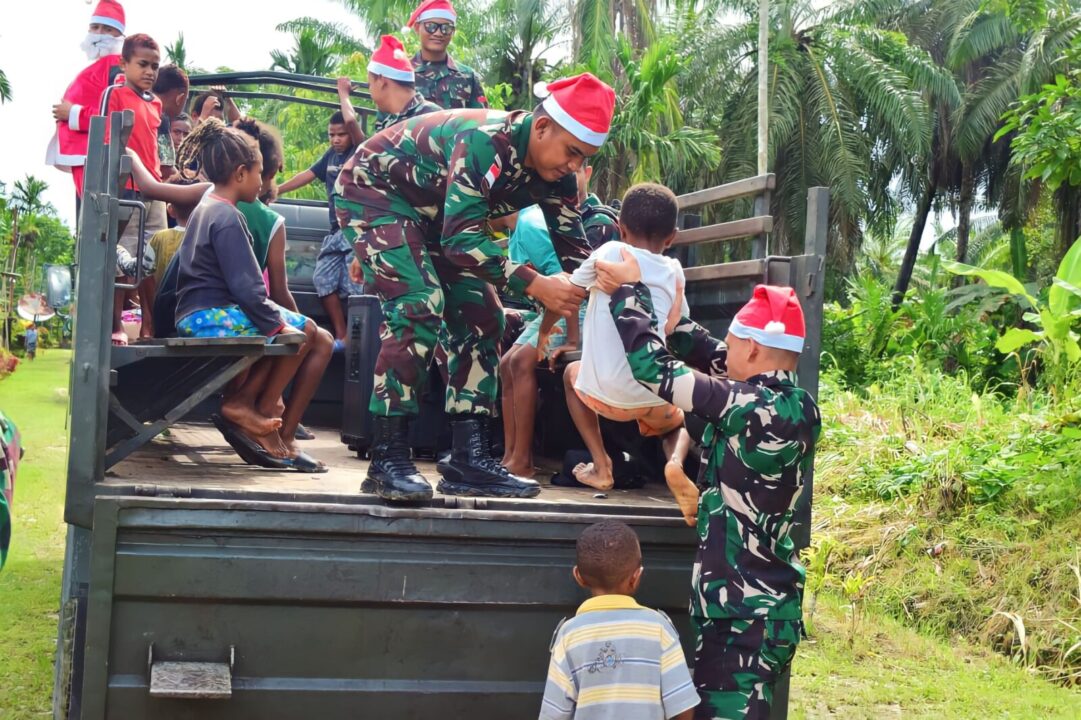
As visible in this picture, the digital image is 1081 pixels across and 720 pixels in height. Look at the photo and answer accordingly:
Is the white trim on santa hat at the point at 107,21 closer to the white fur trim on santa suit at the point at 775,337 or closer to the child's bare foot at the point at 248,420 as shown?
the child's bare foot at the point at 248,420

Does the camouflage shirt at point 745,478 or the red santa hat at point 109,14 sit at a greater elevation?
the red santa hat at point 109,14

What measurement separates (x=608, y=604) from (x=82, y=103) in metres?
4.03

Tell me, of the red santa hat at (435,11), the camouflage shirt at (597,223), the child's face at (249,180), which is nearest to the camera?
the child's face at (249,180)

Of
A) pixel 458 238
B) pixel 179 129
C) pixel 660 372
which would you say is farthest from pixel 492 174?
pixel 179 129

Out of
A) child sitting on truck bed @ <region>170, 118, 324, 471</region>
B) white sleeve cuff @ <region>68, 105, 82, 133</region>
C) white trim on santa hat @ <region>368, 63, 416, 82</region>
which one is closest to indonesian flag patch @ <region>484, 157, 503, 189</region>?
child sitting on truck bed @ <region>170, 118, 324, 471</region>

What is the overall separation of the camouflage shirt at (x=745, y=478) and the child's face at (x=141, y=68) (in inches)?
123

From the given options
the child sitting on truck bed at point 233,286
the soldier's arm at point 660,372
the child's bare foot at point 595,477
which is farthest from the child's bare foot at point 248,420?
the soldier's arm at point 660,372

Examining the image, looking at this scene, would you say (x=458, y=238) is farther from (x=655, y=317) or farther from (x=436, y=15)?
(x=436, y=15)

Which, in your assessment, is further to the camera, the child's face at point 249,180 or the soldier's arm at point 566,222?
the child's face at point 249,180

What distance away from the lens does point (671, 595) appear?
3135mm

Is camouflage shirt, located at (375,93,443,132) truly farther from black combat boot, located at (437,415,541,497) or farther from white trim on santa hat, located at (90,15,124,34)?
black combat boot, located at (437,415,541,497)

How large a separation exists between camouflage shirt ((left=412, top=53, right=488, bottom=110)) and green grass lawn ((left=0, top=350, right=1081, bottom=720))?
3.08 m

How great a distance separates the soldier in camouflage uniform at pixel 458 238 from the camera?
344cm

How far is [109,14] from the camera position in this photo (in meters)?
5.62
